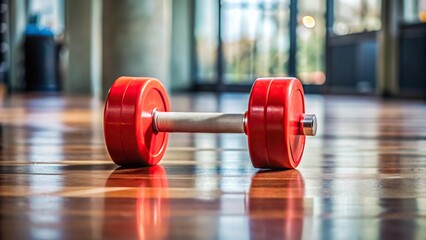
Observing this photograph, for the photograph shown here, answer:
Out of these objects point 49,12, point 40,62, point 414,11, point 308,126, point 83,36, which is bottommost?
point 308,126

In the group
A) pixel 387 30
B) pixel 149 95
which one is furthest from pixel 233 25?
pixel 149 95

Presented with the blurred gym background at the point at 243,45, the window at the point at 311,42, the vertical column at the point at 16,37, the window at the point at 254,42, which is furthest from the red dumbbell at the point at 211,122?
the vertical column at the point at 16,37

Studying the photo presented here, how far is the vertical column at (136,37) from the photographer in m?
8.99

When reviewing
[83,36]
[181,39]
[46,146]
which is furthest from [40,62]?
[46,146]

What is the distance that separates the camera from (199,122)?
106 inches

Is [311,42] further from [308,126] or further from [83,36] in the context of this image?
[308,126]

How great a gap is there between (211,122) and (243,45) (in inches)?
535

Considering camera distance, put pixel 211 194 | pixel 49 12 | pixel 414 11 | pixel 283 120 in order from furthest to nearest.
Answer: pixel 49 12
pixel 414 11
pixel 283 120
pixel 211 194

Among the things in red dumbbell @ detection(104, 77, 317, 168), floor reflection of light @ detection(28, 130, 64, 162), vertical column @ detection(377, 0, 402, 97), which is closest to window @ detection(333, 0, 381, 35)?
vertical column @ detection(377, 0, 402, 97)

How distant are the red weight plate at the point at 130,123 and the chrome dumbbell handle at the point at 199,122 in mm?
38

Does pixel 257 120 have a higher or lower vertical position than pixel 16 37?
lower

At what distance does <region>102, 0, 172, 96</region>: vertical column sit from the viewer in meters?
8.99

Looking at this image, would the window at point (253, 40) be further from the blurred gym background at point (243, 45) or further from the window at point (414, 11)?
the window at point (414, 11)

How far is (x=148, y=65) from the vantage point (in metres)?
9.16
